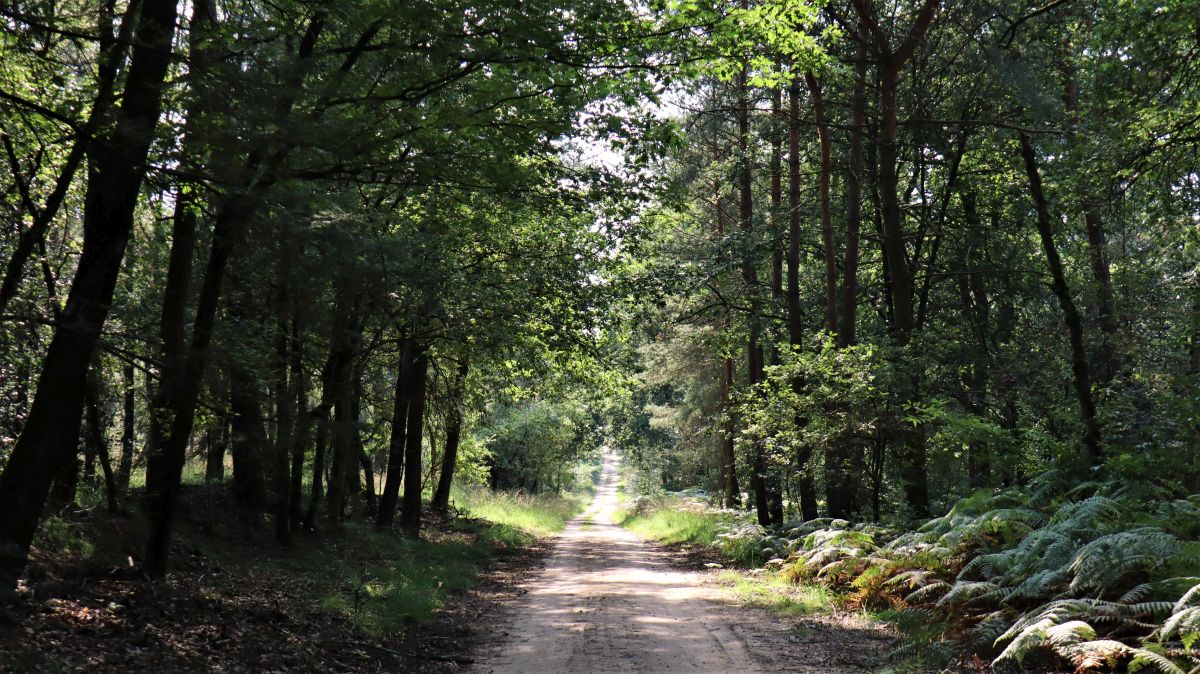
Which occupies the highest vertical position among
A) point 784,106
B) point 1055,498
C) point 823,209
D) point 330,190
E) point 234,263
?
point 784,106

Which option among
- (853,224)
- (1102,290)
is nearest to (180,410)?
(853,224)

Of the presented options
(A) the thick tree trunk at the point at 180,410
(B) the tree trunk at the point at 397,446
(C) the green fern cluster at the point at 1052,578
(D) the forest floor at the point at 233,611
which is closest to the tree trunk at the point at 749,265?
(C) the green fern cluster at the point at 1052,578

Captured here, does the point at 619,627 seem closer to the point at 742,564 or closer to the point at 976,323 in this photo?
the point at 742,564

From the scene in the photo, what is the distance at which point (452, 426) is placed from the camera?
1822cm

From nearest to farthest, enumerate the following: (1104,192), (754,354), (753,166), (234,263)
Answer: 1. (234,263)
2. (1104,192)
3. (753,166)
4. (754,354)

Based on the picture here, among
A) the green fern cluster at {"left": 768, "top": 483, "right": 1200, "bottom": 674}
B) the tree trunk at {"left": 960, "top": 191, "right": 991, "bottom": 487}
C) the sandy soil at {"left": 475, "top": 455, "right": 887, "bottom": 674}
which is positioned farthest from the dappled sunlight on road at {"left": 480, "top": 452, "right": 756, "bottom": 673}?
the tree trunk at {"left": 960, "top": 191, "right": 991, "bottom": 487}

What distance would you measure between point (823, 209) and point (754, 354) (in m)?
6.24

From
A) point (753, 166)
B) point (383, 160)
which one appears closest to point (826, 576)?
point (383, 160)

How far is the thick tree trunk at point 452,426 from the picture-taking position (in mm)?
16797

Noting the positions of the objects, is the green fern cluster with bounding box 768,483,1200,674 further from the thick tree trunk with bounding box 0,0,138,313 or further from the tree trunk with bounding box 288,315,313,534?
the thick tree trunk with bounding box 0,0,138,313

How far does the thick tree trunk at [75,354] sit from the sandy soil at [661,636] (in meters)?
3.61

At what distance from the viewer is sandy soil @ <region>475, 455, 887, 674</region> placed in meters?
6.85

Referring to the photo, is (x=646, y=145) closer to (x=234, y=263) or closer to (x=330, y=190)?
(x=330, y=190)

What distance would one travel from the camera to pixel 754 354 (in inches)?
866
